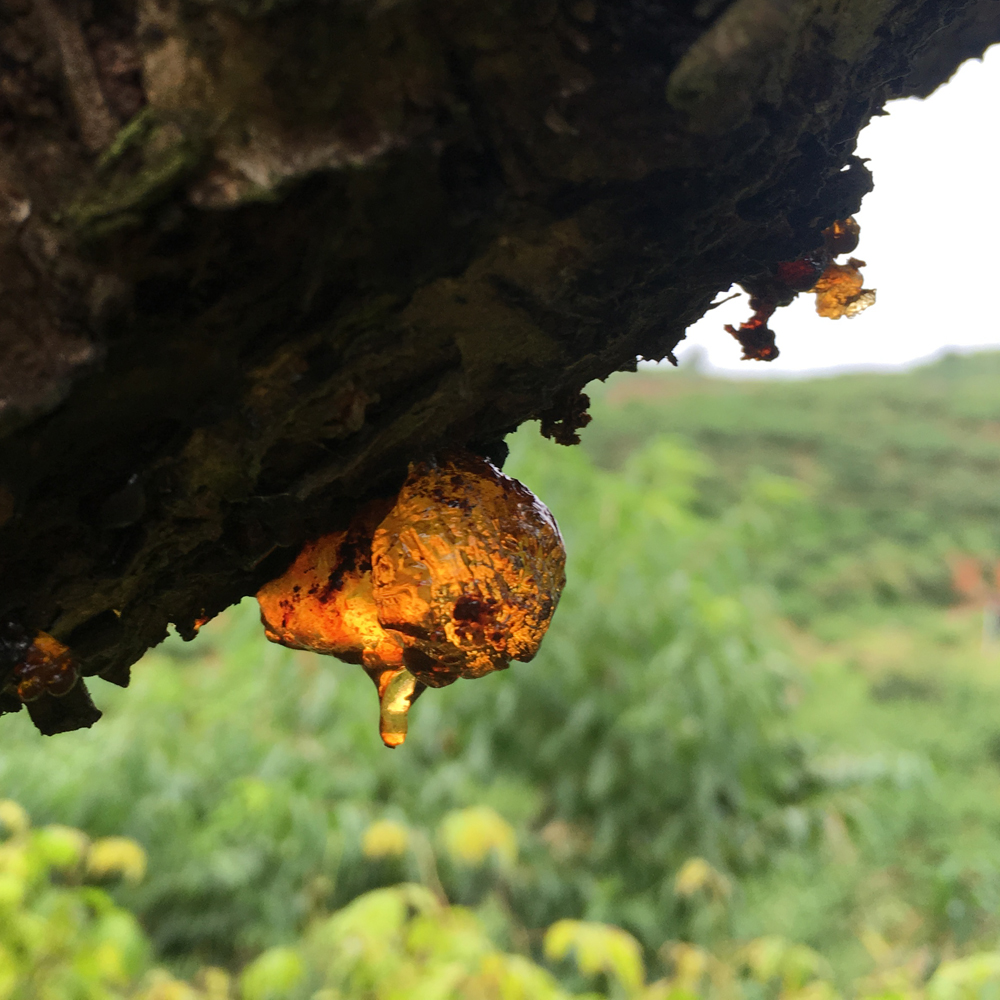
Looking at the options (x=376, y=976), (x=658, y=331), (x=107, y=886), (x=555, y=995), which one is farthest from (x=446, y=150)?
(x=107, y=886)

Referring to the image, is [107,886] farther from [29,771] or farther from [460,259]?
[460,259]

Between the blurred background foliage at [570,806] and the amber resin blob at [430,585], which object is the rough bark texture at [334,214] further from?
the blurred background foliage at [570,806]

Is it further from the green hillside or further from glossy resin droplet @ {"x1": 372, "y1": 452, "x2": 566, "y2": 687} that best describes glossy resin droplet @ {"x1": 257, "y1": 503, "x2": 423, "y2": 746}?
the green hillside

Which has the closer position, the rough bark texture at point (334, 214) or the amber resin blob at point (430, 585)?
the rough bark texture at point (334, 214)

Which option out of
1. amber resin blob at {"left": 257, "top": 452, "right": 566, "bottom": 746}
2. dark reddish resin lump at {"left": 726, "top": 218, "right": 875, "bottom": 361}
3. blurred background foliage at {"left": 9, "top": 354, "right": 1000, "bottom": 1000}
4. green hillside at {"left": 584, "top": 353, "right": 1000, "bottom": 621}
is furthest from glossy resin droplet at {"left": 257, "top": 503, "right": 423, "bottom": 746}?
green hillside at {"left": 584, "top": 353, "right": 1000, "bottom": 621}

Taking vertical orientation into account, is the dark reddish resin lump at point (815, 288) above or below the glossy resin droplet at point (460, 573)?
above

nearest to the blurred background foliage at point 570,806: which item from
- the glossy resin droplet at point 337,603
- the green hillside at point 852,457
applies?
the glossy resin droplet at point 337,603

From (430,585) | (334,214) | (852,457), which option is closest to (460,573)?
(430,585)

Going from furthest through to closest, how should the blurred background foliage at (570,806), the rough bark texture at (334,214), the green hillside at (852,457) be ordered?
the green hillside at (852,457)
the blurred background foliage at (570,806)
the rough bark texture at (334,214)

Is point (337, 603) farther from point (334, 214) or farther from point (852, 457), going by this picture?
point (852, 457)
